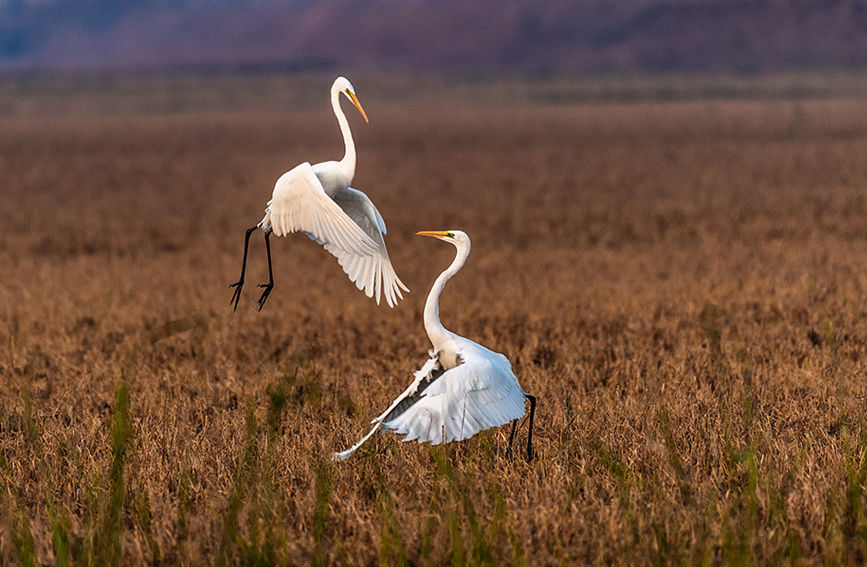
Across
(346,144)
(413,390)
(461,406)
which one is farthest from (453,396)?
(346,144)

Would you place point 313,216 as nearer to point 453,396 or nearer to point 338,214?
point 338,214

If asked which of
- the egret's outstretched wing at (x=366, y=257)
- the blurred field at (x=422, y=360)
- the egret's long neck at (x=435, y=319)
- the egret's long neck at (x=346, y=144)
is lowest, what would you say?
the blurred field at (x=422, y=360)

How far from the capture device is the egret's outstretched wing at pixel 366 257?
539 centimetres

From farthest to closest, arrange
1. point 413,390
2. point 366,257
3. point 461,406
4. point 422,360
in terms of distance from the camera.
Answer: point 422,360 → point 366,257 → point 413,390 → point 461,406

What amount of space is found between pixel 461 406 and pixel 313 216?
1219 mm

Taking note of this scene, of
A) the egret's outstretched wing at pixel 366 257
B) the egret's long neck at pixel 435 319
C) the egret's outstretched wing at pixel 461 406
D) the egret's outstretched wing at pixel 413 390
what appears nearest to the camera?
the egret's outstretched wing at pixel 461 406

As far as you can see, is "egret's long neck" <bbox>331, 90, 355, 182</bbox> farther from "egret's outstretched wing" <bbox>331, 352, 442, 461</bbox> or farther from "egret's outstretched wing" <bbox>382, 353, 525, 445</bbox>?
"egret's outstretched wing" <bbox>382, 353, 525, 445</bbox>

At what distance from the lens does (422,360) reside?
25.0 feet

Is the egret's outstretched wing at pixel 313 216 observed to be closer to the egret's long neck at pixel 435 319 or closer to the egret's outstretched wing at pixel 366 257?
the egret's outstretched wing at pixel 366 257

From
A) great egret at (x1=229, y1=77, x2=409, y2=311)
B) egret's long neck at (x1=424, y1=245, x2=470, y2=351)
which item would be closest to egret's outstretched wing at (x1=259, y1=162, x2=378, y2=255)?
great egret at (x1=229, y1=77, x2=409, y2=311)

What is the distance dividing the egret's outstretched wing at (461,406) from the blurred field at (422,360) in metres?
0.16

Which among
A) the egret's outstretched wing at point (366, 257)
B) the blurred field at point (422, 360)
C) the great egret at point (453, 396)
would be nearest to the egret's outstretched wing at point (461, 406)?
the great egret at point (453, 396)

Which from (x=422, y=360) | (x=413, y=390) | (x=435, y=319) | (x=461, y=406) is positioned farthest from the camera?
(x=422, y=360)

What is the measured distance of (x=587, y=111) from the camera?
2675 inches
